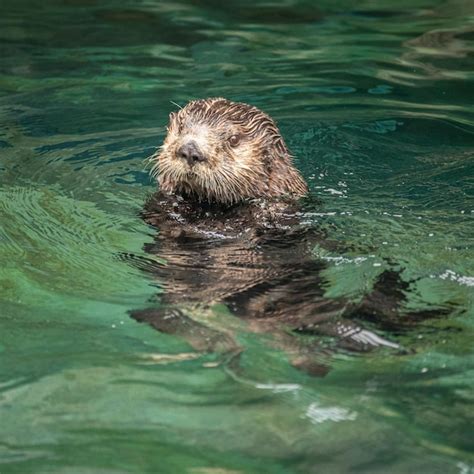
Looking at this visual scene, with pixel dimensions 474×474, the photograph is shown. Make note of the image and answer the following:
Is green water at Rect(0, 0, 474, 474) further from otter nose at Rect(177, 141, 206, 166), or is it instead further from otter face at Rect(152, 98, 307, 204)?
otter nose at Rect(177, 141, 206, 166)

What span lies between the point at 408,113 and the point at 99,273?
14.2 ft

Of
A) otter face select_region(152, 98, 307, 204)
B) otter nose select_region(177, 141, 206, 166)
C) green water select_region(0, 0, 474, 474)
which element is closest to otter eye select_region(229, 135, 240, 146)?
otter face select_region(152, 98, 307, 204)

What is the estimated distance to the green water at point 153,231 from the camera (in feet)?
12.6

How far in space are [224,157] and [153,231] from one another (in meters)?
0.66

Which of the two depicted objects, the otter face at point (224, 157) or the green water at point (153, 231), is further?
the otter face at point (224, 157)

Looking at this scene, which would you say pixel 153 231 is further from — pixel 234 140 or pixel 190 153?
pixel 234 140

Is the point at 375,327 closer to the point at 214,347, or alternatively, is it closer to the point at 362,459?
the point at 214,347

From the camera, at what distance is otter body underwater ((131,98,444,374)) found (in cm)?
472

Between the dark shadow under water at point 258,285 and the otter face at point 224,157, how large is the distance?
0.13 m

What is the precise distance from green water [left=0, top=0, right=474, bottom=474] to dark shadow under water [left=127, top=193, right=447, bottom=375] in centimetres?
9

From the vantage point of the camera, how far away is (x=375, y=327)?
467 centimetres

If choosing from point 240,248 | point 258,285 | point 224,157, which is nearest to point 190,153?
point 224,157

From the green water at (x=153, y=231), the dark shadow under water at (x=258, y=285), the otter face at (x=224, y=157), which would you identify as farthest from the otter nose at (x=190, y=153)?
the green water at (x=153, y=231)

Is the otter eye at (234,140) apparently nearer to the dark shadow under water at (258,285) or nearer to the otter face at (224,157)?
the otter face at (224,157)
